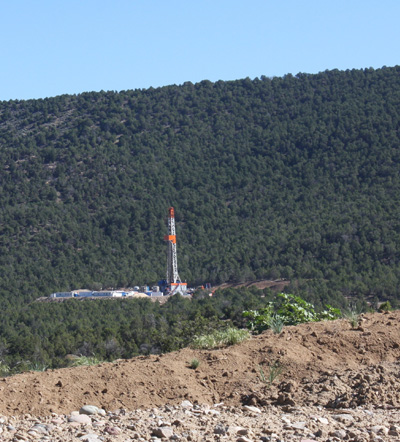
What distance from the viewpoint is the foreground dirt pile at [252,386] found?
593cm

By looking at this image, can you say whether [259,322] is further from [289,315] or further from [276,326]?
[289,315]

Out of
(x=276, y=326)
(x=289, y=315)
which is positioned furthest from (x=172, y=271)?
(x=276, y=326)

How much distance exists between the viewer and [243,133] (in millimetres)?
76938

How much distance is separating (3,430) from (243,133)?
7253 cm

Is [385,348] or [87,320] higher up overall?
[385,348]

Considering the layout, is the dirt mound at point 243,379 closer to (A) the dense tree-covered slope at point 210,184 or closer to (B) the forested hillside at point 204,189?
(B) the forested hillside at point 204,189

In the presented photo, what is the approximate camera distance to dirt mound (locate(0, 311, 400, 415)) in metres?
6.27

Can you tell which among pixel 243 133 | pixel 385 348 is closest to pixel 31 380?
pixel 385 348

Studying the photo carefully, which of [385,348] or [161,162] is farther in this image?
[161,162]

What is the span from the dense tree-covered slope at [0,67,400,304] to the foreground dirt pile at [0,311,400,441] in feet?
95.4

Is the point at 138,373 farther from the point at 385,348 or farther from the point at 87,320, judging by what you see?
the point at 87,320

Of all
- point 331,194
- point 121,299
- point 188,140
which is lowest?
point 121,299

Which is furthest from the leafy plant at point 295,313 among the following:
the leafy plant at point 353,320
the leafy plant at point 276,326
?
the leafy plant at point 353,320

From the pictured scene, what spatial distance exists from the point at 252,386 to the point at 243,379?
0.17m
